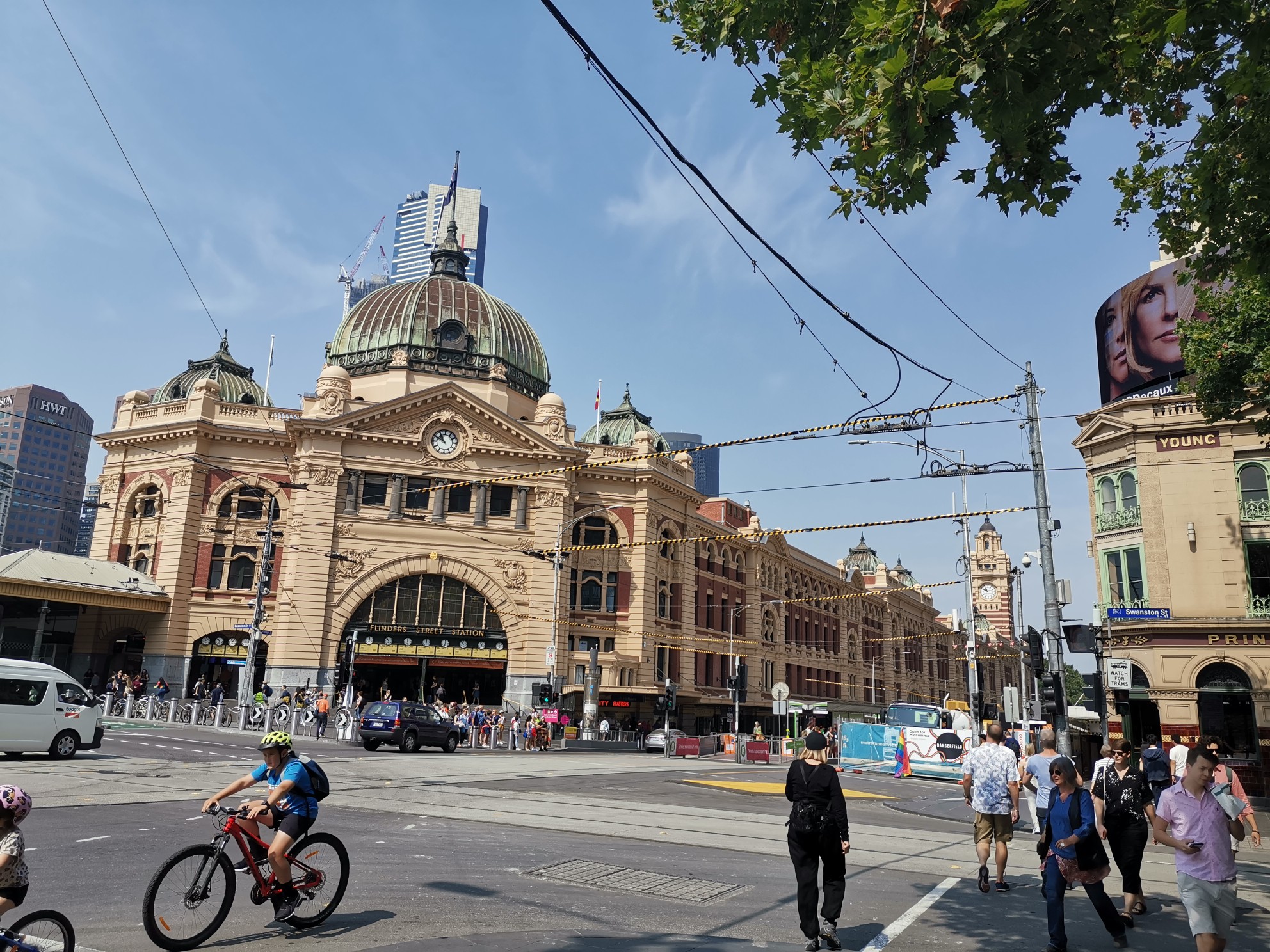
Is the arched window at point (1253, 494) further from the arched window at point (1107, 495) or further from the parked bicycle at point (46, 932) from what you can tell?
the parked bicycle at point (46, 932)

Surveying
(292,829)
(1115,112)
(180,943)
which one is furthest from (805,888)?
(1115,112)

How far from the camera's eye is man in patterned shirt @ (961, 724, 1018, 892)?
10.3m

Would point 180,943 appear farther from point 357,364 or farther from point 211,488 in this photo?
point 357,364

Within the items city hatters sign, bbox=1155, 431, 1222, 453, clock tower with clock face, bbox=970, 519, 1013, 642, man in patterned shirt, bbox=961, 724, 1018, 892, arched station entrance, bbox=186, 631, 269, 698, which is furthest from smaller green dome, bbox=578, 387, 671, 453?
clock tower with clock face, bbox=970, 519, 1013, 642

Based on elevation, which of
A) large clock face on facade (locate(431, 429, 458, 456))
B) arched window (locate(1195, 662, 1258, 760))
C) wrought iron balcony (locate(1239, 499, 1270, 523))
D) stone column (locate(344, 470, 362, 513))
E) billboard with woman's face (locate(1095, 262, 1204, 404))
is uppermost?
billboard with woman's face (locate(1095, 262, 1204, 404))

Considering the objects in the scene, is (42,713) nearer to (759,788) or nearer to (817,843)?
(759,788)

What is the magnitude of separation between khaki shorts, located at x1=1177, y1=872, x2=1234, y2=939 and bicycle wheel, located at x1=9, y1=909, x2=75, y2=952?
7342 mm

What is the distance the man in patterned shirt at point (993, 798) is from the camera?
10.3 metres

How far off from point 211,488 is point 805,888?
46.4m

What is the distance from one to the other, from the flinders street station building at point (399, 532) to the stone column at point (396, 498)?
7 cm

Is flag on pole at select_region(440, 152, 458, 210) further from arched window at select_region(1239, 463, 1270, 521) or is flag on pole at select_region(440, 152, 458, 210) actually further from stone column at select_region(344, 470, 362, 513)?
arched window at select_region(1239, 463, 1270, 521)

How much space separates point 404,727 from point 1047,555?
64.5 ft

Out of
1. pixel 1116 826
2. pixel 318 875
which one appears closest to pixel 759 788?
pixel 1116 826

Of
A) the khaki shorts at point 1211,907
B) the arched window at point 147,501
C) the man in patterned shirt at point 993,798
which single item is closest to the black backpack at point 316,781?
the khaki shorts at point 1211,907
